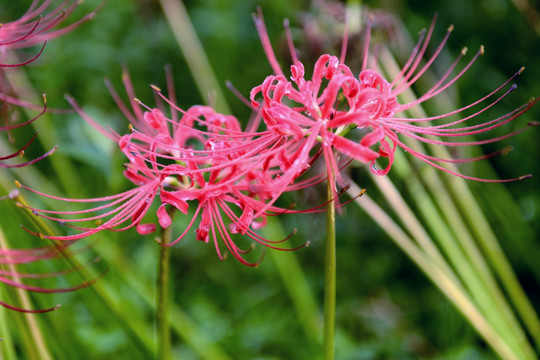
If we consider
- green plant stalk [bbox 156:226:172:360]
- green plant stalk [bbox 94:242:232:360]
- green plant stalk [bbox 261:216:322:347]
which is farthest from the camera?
green plant stalk [bbox 261:216:322:347]

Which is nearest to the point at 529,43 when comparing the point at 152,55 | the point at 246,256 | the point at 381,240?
the point at 381,240

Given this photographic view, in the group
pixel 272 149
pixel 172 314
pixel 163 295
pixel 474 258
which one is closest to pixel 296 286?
pixel 172 314

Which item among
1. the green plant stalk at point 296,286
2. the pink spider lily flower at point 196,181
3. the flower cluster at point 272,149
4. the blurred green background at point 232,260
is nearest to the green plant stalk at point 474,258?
the blurred green background at point 232,260

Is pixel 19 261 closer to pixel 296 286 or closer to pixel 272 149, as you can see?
pixel 272 149

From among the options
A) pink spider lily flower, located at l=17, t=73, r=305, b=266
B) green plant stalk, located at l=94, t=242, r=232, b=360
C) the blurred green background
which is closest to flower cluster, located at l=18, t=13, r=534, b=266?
pink spider lily flower, located at l=17, t=73, r=305, b=266

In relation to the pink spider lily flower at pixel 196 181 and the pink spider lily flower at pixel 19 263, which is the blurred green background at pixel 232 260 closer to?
the pink spider lily flower at pixel 19 263

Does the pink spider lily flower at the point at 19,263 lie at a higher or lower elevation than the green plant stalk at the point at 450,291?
higher

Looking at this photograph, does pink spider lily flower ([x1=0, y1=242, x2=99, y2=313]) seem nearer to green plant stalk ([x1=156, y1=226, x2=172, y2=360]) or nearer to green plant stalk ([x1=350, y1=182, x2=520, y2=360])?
green plant stalk ([x1=156, y1=226, x2=172, y2=360])
